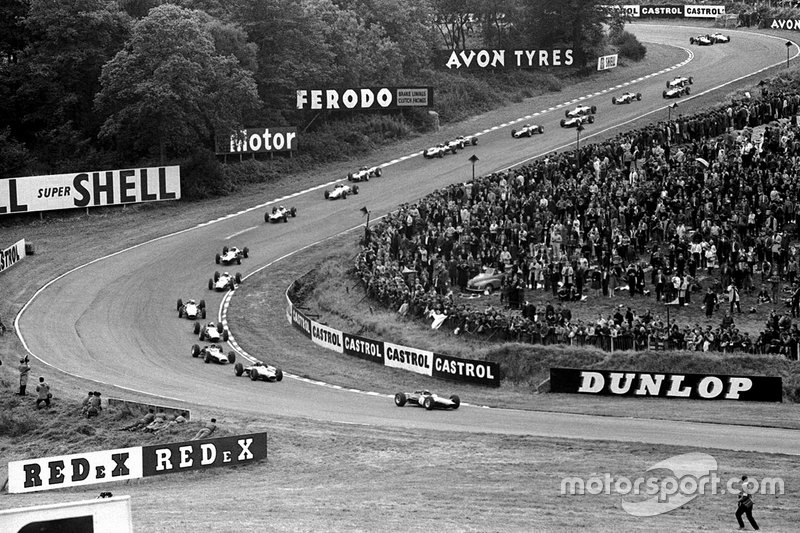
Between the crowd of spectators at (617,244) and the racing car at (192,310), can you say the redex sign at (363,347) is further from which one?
the racing car at (192,310)

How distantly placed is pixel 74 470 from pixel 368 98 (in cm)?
5760

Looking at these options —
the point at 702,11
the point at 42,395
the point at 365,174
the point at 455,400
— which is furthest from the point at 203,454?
the point at 702,11

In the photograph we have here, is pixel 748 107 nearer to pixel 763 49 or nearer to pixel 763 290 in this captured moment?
pixel 763 290

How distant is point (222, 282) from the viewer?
6334cm

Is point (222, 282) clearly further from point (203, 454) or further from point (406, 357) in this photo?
point (203, 454)

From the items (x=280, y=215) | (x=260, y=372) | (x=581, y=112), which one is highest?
(x=581, y=112)

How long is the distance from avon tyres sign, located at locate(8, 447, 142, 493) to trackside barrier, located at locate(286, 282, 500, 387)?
14412 mm

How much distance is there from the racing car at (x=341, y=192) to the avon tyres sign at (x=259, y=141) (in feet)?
26.9

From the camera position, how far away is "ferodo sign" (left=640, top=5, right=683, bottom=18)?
134 meters

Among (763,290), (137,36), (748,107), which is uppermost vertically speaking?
(137,36)

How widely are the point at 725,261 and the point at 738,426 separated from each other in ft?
37.6

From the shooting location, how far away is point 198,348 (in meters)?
52.6

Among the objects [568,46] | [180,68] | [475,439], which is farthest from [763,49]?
[475,439]

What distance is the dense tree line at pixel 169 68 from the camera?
3049 inches
